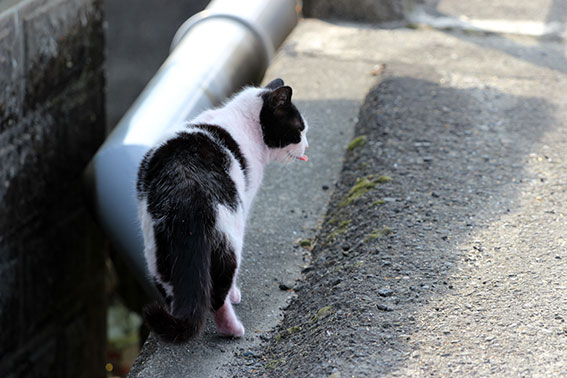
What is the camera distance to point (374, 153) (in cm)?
340

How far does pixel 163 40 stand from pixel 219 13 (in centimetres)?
450

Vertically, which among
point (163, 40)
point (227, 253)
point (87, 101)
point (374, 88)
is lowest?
point (163, 40)

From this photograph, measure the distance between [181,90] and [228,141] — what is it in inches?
46.1

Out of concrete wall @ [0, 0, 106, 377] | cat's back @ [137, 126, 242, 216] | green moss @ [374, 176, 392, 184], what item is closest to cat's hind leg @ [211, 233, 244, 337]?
cat's back @ [137, 126, 242, 216]

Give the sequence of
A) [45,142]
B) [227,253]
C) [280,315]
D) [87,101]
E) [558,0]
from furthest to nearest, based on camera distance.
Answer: [558,0], [87,101], [45,142], [280,315], [227,253]

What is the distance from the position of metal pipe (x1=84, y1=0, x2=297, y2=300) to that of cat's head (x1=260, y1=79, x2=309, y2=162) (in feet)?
1.16

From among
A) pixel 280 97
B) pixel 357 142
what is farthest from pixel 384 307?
pixel 357 142

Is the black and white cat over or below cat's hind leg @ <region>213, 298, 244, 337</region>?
over

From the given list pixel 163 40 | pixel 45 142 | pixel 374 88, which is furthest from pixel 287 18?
pixel 163 40

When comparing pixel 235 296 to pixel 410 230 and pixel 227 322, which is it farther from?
pixel 410 230

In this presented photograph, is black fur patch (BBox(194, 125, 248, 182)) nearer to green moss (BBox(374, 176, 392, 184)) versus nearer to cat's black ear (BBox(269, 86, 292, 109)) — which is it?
cat's black ear (BBox(269, 86, 292, 109))

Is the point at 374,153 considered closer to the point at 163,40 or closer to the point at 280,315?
the point at 280,315

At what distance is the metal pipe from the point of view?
3223 millimetres

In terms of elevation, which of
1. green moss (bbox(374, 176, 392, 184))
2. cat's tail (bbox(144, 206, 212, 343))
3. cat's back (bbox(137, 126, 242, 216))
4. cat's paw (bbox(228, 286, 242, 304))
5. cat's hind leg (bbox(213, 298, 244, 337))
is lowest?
cat's paw (bbox(228, 286, 242, 304))
